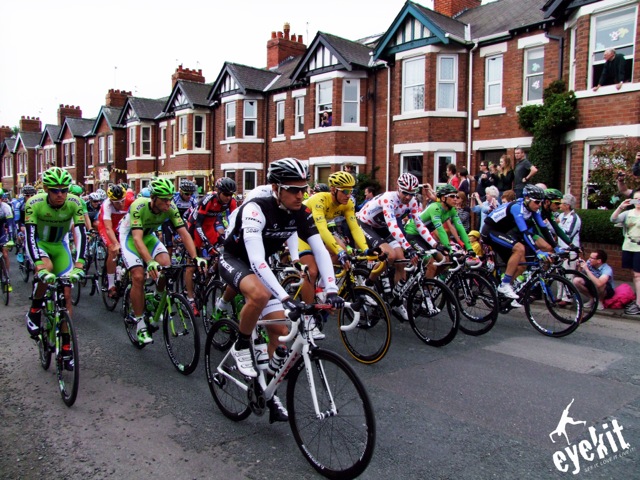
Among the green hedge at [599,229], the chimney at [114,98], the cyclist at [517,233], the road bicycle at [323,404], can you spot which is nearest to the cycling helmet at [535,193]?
the cyclist at [517,233]

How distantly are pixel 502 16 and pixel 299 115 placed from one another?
977cm

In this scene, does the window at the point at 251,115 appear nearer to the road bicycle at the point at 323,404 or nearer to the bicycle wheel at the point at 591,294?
the bicycle wheel at the point at 591,294

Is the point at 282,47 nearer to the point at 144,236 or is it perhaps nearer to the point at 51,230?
→ the point at 144,236

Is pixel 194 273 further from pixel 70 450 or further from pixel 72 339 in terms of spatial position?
pixel 70 450

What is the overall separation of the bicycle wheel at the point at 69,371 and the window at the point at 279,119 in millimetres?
22295

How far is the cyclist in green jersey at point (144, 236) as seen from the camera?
6363 millimetres

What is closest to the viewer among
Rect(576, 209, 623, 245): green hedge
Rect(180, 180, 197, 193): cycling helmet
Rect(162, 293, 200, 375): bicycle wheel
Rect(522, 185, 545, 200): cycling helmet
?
Rect(162, 293, 200, 375): bicycle wheel

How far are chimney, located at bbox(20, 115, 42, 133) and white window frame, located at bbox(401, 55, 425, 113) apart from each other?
5187 cm

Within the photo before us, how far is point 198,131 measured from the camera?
31234 mm

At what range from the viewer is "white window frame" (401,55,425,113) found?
64.6ft

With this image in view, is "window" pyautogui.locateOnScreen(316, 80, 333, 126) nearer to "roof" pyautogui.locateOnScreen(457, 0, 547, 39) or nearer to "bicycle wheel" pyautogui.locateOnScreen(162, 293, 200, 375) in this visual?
"roof" pyautogui.locateOnScreen(457, 0, 547, 39)

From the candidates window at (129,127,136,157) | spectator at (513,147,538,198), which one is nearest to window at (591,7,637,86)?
spectator at (513,147,538,198)

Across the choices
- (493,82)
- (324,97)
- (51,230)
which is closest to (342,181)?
(51,230)

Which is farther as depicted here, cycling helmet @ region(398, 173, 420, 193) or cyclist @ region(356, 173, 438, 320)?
cycling helmet @ region(398, 173, 420, 193)
